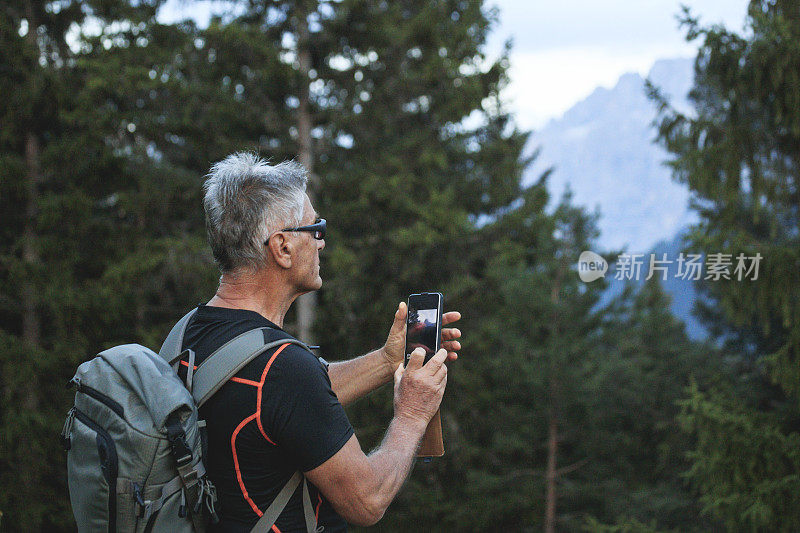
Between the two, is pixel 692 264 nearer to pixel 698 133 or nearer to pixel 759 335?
pixel 698 133

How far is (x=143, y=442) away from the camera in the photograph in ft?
5.23

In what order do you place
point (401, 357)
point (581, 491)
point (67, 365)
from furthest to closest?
point (581, 491)
point (67, 365)
point (401, 357)

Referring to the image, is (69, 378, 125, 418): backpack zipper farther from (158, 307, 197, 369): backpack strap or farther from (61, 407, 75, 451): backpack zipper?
(158, 307, 197, 369): backpack strap

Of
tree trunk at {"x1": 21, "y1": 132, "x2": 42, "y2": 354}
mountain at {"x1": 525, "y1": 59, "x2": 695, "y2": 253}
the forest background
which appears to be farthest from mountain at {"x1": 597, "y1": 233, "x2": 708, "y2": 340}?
tree trunk at {"x1": 21, "y1": 132, "x2": 42, "y2": 354}

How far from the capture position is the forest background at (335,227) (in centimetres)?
1218

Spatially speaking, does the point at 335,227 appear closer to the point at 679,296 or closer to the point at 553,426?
the point at 553,426

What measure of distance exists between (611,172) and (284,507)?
21.6m

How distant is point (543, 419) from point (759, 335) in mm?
5151

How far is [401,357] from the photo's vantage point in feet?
8.00

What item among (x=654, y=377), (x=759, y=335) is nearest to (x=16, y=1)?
(x=654, y=377)

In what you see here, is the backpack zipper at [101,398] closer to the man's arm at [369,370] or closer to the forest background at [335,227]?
the man's arm at [369,370]

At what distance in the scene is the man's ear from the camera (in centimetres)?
187

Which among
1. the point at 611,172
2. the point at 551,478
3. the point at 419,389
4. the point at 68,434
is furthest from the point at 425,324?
the point at 611,172

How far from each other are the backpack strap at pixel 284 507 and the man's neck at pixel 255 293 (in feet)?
1.31
